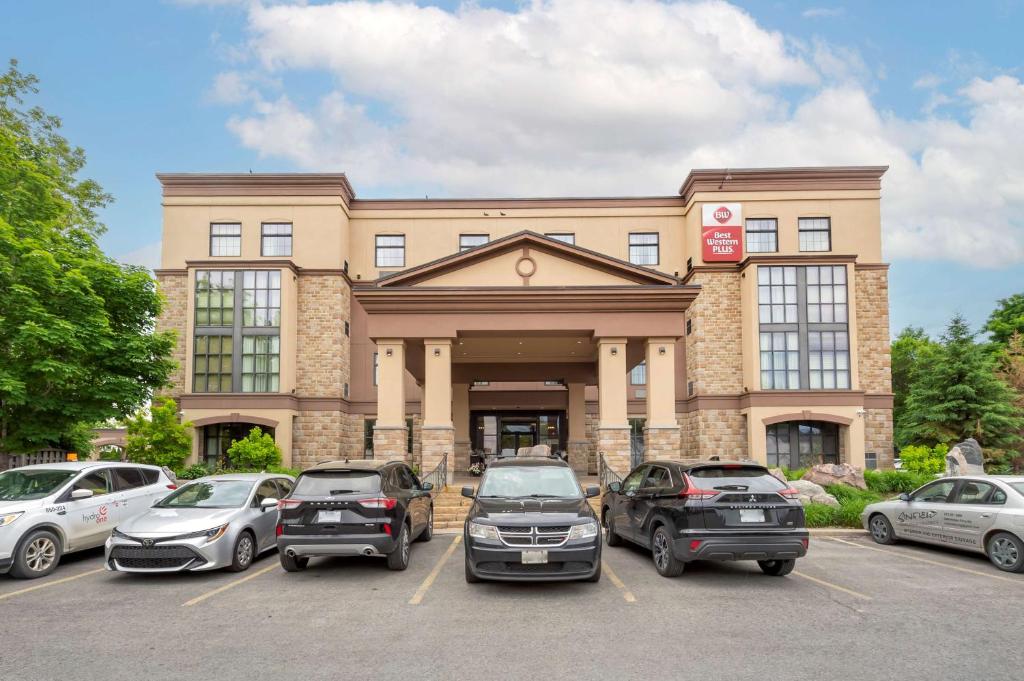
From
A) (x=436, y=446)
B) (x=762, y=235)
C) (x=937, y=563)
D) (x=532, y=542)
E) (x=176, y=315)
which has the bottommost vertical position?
(x=937, y=563)

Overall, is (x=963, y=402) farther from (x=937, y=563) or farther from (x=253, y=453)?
(x=253, y=453)

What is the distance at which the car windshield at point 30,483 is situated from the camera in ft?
36.3

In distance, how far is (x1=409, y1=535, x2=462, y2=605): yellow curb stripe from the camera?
29.2 feet

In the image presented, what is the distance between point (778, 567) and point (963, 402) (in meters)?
24.2

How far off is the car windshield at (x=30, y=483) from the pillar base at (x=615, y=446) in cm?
1424

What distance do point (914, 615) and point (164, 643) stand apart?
26.6 feet

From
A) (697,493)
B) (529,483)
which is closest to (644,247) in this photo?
(529,483)

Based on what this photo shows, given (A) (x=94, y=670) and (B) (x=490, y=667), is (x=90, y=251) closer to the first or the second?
(A) (x=94, y=670)

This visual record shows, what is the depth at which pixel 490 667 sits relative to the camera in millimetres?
6285

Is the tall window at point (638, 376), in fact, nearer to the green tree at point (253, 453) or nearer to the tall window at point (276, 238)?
the green tree at point (253, 453)

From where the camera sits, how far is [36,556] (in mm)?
10625

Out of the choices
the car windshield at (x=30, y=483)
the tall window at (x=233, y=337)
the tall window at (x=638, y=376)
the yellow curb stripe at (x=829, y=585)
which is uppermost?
the tall window at (x=233, y=337)

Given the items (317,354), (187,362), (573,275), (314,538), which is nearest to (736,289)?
(573,275)

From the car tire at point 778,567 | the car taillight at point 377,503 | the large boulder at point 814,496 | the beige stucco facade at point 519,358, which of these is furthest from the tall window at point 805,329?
the car taillight at point 377,503
